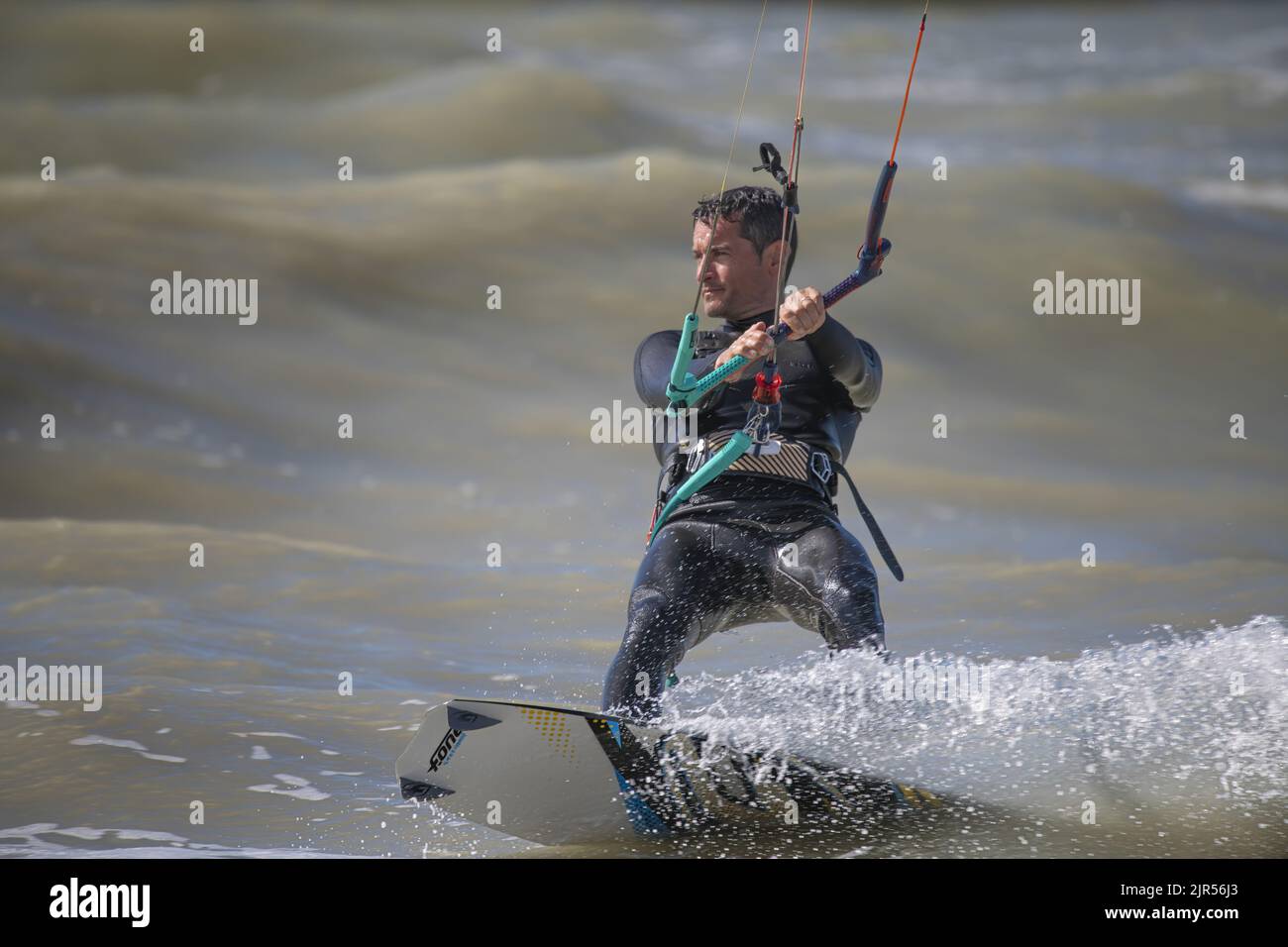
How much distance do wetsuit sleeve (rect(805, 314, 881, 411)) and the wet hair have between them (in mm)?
297

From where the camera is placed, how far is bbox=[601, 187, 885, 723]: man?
426cm

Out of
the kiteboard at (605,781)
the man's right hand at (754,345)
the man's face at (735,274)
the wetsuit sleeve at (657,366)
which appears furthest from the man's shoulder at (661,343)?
the kiteboard at (605,781)

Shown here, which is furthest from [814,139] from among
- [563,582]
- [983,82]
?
[563,582]

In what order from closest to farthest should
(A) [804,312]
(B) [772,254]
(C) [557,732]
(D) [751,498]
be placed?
(C) [557,732], (A) [804,312], (D) [751,498], (B) [772,254]

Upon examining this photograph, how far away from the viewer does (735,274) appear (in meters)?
4.58

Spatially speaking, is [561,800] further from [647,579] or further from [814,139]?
[814,139]

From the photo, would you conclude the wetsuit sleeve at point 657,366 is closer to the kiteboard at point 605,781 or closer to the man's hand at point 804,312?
the man's hand at point 804,312

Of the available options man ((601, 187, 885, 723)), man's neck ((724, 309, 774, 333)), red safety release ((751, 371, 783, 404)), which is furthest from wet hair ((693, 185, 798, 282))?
red safety release ((751, 371, 783, 404))

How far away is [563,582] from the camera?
8469 millimetres

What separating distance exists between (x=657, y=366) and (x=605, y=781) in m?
1.18

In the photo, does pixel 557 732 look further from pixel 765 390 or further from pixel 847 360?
pixel 847 360

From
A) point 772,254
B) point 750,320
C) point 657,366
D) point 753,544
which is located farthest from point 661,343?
point 753,544

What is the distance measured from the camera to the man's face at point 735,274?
4570 millimetres

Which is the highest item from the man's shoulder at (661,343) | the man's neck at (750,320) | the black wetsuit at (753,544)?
the man's neck at (750,320)
